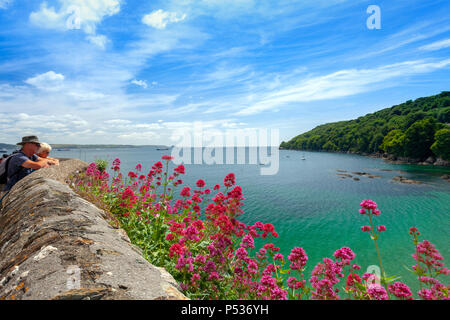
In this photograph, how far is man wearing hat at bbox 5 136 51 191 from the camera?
5045mm

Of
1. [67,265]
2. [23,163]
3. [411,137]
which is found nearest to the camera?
[67,265]

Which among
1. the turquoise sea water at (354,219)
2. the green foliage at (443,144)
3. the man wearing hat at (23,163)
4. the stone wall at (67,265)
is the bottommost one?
the turquoise sea water at (354,219)

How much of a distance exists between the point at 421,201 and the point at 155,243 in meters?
29.8

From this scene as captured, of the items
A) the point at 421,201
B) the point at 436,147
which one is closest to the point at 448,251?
the point at 421,201

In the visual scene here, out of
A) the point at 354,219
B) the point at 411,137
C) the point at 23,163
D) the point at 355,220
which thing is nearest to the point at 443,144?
the point at 411,137

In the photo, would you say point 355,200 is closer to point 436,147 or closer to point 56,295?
point 56,295

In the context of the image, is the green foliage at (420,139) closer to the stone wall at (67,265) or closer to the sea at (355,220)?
the sea at (355,220)

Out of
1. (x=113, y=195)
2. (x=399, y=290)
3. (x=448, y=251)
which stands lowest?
(x=448, y=251)

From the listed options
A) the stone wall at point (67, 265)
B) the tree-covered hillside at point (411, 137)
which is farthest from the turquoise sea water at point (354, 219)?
the tree-covered hillside at point (411, 137)

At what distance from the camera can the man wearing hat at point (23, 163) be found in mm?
5045

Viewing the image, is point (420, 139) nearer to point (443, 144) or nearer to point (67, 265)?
point (443, 144)

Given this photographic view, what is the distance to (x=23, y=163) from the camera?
504 cm

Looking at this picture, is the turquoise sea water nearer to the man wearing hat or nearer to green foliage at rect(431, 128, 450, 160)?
the man wearing hat
